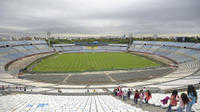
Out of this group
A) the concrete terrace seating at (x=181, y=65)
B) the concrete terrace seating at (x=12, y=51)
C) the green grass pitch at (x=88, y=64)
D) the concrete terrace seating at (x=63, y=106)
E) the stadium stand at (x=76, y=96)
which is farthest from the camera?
the concrete terrace seating at (x=12, y=51)

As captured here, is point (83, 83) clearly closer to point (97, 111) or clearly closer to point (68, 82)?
point (68, 82)

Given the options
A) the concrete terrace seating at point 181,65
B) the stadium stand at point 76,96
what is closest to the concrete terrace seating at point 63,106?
the stadium stand at point 76,96

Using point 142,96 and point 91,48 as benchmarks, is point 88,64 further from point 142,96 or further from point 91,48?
point 91,48

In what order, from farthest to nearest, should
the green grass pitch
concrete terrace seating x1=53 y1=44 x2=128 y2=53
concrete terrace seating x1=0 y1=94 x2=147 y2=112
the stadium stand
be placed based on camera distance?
concrete terrace seating x1=53 y1=44 x2=128 y2=53 < the green grass pitch < the stadium stand < concrete terrace seating x1=0 y1=94 x2=147 y2=112

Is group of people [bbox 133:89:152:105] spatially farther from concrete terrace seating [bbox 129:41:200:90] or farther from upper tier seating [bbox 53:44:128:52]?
upper tier seating [bbox 53:44:128:52]

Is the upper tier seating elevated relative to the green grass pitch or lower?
elevated

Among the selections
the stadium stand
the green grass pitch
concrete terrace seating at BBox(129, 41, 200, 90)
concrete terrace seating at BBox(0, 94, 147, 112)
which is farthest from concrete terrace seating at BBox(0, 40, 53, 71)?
concrete terrace seating at BBox(129, 41, 200, 90)

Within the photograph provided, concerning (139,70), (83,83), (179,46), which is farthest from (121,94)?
(179,46)

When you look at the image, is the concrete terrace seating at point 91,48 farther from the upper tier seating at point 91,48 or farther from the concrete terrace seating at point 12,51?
the concrete terrace seating at point 12,51

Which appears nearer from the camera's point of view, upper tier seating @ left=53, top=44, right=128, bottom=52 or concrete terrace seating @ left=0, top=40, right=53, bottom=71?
concrete terrace seating @ left=0, top=40, right=53, bottom=71

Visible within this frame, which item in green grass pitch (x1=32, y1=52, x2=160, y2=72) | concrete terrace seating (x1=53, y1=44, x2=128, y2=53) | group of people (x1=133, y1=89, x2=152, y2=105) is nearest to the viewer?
group of people (x1=133, y1=89, x2=152, y2=105)

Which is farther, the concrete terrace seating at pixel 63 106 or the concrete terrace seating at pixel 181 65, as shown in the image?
the concrete terrace seating at pixel 181 65

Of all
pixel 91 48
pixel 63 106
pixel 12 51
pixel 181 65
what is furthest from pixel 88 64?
pixel 91 48

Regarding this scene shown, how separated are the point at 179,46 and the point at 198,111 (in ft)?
257
